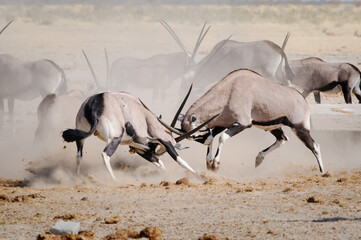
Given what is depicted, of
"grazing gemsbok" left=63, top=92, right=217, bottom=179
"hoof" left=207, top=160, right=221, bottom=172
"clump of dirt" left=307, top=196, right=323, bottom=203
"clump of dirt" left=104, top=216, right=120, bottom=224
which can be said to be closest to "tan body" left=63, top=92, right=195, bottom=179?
"grazing gemsbok" left=63, top=92, right=217, bottom=179

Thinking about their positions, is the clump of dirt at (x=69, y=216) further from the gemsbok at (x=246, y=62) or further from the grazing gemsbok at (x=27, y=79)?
the gemsbok at (x=246, y=62)

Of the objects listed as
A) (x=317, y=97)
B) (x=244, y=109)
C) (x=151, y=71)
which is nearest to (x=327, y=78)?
(x=317, y=97)

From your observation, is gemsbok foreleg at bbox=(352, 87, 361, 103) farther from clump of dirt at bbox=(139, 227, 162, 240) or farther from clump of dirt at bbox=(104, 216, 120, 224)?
clump of dirt at bbox=(139, 227, 162, 240)

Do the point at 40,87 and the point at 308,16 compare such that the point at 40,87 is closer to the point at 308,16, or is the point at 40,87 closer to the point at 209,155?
the point at 209,155

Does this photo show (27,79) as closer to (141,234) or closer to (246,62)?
(246,62)

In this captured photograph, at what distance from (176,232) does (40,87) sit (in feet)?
34.8

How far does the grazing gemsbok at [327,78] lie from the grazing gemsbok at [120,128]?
7.08 metres

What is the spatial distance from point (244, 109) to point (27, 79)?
26.0 ft

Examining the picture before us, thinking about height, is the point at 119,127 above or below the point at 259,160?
above

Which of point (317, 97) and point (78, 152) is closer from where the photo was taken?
point (78, 152)

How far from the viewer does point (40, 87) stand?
15.8 meters

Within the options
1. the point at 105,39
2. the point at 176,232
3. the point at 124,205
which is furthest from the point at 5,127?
the point at 105,39

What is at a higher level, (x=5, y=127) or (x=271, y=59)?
(x=271, y=59)

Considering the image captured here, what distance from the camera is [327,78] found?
1543cm
